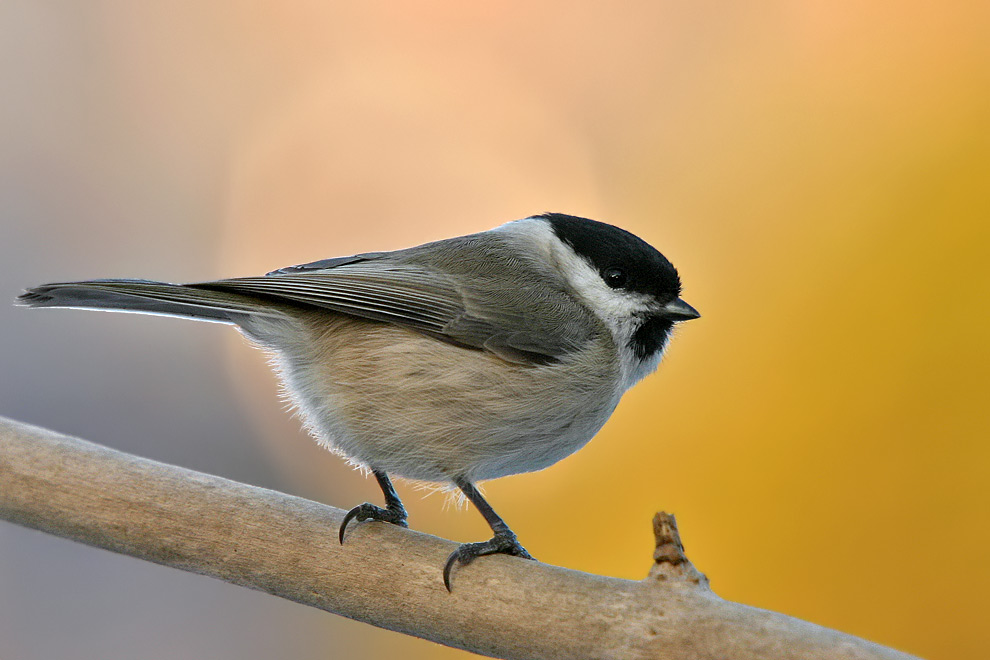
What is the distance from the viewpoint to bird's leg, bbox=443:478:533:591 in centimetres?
157

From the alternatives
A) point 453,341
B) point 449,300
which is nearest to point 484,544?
point 453,341

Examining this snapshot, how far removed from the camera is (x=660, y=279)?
1905 mm

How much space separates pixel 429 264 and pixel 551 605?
0.90 meters

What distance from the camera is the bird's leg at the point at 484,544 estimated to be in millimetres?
1573

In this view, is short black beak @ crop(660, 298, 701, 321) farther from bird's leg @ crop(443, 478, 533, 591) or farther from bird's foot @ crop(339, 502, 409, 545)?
bird's foot @ crop(339, 502, 409, 545)

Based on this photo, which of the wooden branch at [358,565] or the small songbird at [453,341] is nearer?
the wooden branch at [358,565]

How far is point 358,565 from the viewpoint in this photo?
1.61 m

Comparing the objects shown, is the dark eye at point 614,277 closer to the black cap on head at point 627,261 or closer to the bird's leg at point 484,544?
the black cap on head at point 627,261

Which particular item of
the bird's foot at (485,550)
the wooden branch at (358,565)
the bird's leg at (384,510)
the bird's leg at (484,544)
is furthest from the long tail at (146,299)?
the bird's foot at (485,550)

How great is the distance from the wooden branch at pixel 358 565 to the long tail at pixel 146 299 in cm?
28

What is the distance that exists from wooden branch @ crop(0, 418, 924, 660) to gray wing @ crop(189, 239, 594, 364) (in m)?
0.40

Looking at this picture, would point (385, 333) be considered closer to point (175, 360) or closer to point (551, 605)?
point (551, 605)

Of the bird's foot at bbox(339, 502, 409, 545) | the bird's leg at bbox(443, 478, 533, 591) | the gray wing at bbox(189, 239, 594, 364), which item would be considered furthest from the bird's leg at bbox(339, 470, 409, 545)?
the gray wing at bbox(189, 239, 594, 364)

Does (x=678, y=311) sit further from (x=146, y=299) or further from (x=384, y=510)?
(x=146, y=299)
